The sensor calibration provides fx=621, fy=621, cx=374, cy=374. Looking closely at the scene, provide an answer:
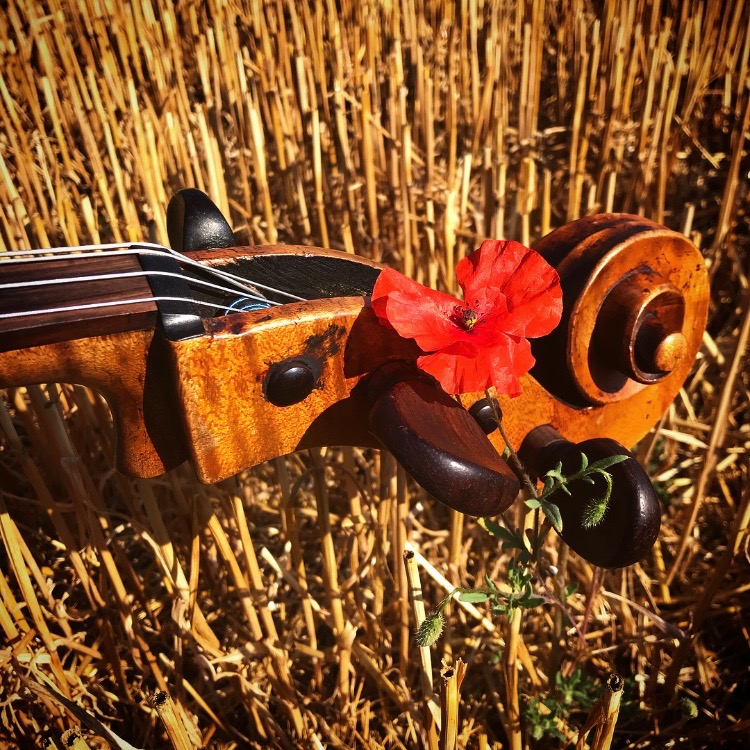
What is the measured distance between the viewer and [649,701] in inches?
46.4

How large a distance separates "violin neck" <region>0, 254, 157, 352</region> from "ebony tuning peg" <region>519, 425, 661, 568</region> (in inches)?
18.9

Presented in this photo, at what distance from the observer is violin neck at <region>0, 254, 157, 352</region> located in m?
0.58

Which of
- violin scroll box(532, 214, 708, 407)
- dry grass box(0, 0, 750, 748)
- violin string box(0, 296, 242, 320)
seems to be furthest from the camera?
dry grass box(0, 0, 750, 748)

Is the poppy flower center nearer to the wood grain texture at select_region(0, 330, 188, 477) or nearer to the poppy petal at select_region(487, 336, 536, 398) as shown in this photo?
the poppy petal at select_region(487, 336, 536, 398)

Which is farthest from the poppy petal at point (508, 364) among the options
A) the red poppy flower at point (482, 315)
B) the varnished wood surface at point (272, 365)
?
the varnished wood surface at point (272, 365)

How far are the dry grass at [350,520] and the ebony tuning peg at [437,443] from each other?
→ 0.20m

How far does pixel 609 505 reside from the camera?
69cm

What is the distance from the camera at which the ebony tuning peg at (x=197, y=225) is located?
0.77m

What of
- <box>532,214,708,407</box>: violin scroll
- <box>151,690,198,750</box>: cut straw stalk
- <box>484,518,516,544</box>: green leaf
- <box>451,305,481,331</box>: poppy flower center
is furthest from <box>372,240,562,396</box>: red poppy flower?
<box>151,690,198,750</box>: cut straw stalk

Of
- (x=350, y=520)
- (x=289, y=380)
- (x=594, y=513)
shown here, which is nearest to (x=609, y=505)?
(x=594, y=513)

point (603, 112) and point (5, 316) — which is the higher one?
point (5, 316)

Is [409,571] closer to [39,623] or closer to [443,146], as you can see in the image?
[39,623]

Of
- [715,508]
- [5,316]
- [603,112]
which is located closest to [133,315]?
[5,316]

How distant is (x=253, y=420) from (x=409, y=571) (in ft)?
0.87
